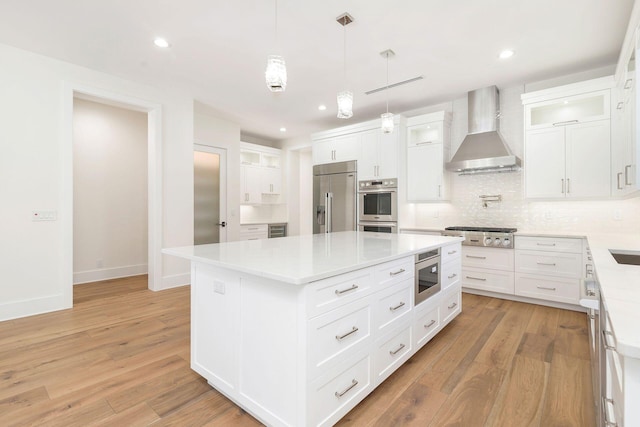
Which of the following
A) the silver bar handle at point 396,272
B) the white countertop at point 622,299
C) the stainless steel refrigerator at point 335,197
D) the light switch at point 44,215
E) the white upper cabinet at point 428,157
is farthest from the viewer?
the stainless steel refrigerator at point 335,197

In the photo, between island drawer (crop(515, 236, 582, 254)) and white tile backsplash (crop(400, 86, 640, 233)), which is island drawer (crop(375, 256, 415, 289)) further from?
white tile backsplash (crop(400, 86, 640, 233))

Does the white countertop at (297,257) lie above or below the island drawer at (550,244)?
above

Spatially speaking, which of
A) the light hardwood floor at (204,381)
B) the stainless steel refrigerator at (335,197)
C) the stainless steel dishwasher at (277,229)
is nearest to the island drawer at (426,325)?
the light hardwood floor at (204,381)

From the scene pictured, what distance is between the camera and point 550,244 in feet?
11.5

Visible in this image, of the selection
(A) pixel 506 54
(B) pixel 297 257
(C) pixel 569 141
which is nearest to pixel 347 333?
(B) pixel 297 257

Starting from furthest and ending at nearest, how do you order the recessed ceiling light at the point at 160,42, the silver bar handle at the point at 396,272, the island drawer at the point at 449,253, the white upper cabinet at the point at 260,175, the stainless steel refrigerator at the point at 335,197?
the white upper cabinet at the point at 260,175
the stainless steel refrigerator at the point at 335,197
the recessed ceiling light at the point at 160,42
the island drawer at the point at 449,253
the silver bar handle at the point at 396,272

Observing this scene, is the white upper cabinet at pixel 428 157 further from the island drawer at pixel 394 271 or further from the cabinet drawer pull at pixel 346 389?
the cabinet drawer pull at pixel 346 389

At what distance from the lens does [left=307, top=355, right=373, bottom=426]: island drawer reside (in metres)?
1.44

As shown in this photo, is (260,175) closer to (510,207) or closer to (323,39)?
(323,39)

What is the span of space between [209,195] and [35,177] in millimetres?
2513

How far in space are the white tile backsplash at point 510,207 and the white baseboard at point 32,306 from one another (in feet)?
14.7

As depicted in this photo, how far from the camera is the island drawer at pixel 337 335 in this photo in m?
1.43

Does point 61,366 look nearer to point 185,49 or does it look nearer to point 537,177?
point 185,49

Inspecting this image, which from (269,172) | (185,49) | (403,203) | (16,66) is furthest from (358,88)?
(16,66)
